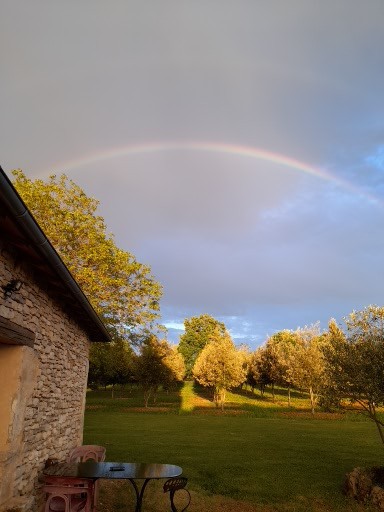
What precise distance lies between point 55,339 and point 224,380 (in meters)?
30.1

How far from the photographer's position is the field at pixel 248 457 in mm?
8383

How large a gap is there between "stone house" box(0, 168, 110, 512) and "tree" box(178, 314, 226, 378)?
67542mm

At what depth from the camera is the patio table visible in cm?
595

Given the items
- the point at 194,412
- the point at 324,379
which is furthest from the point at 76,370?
the point at 194,412

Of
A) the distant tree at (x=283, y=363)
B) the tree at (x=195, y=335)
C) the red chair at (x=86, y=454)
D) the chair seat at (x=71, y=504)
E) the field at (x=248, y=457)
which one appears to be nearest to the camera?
the chair seat at (x=71, y=504)

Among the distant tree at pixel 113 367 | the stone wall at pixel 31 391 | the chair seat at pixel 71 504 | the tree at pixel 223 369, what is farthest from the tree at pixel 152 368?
the chair seat at pixel 71 504

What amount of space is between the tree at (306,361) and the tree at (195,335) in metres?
40.8

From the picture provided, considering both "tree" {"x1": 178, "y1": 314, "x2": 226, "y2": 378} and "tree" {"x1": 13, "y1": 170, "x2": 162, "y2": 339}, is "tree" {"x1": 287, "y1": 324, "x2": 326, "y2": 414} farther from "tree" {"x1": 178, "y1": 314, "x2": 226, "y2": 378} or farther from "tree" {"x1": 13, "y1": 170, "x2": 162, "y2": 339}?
"tree" {"x1": 178, "y1": 314, "x2": 226, "y2": 378}

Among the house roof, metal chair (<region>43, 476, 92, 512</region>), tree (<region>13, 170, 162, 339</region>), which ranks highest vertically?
tree (<region>13, 170, 162, 339</region>)

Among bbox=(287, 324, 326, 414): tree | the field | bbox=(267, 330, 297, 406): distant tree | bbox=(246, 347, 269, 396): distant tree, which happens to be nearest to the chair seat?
the field

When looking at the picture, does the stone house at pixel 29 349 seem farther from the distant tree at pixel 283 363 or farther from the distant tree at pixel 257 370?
the distant tree at pixel 257 370

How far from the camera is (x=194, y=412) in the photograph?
3127cm

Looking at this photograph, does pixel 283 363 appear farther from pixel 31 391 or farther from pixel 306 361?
pixel 31 391

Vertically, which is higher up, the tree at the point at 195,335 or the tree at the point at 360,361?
the tree at the point at 195,335
